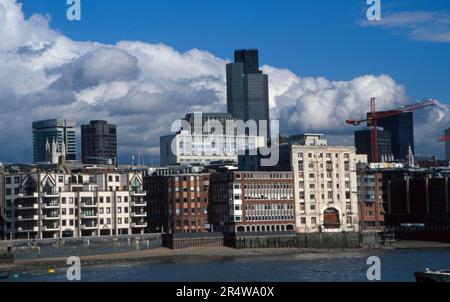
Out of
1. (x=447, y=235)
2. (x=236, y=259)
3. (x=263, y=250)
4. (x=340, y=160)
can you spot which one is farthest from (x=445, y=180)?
(x=236, y=259)

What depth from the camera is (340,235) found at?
10650cm

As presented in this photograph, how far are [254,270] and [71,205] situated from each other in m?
34.6

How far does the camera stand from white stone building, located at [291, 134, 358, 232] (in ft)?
370

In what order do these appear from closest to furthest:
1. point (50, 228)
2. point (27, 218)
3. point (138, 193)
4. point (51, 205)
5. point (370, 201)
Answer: point (27, 218)
point (50, 228)
point (51, 205)
point (138, 193)
point (370, 201)

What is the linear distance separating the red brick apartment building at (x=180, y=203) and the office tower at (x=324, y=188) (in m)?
13.1

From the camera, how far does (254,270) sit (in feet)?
219

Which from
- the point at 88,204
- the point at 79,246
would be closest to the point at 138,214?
the point at 88,204

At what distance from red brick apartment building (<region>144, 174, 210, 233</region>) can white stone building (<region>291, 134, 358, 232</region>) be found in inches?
518

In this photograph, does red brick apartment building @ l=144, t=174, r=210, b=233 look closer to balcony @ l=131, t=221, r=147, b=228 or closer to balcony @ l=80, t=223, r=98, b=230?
balcony @ l=131, t=221, r=147, b=228

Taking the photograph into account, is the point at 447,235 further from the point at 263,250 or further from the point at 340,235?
the point at 263,250

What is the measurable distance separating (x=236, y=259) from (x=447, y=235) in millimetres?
42045

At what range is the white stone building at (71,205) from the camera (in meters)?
92.2

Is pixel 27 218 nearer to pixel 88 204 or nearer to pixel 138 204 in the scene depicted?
pixel 88 204

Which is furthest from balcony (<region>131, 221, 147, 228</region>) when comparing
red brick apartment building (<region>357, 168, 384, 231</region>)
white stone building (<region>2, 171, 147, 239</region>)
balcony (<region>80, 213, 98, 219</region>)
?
red brick apartment building (<region>357, 168, 384, 231</region>)
